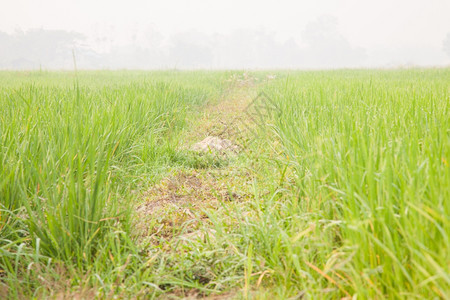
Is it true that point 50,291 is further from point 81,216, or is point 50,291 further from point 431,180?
point 431,180

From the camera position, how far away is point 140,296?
1.34 meters

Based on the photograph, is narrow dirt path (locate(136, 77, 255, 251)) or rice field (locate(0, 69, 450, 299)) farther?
narrow dirt path (locate(136, 77, 255, 251))

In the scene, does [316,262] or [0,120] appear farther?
[0,120]

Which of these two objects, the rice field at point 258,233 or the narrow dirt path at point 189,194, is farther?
the narrow dirt path at point 189,194

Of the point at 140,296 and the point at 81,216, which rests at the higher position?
the point at 81,216

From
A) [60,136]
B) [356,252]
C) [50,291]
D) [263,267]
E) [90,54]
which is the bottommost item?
[50,291]

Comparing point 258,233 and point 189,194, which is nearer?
point 258,233

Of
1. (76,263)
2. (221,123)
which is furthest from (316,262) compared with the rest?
(221,123)

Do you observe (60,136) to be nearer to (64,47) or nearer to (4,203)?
(4,203)

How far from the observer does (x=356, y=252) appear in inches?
44.7

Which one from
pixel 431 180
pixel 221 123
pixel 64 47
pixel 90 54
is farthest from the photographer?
pixel 90 54

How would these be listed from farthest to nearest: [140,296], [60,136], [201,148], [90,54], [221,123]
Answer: [90,54], [221,123], [201,148], [60,136], [140,296]

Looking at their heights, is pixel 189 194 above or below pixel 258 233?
below

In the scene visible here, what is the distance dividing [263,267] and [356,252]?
400 millimetres
